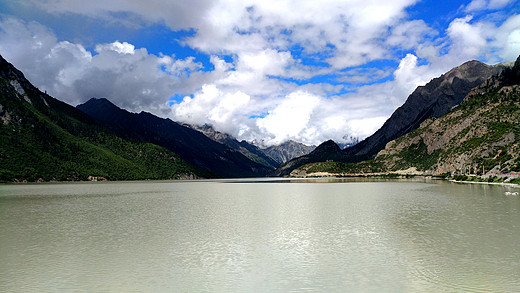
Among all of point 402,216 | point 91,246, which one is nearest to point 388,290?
point 91,246

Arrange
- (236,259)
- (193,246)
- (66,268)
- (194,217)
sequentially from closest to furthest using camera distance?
1. (66,268)
2. (236,259)
3. (193,246)
4. (194,217)

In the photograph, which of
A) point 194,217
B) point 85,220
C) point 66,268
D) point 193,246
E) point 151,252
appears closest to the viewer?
point 66,268

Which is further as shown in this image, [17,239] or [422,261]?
[17,239]

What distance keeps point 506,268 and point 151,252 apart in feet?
95.7

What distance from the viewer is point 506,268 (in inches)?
949

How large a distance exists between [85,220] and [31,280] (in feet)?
111

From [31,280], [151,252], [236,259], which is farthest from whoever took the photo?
[151,252]

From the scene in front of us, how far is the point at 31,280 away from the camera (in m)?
23.0

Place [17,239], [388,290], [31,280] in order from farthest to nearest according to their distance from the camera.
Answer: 1. [17,239]
2. [31,280]
3. [388,290]

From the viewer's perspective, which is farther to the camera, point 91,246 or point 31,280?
point 91,246

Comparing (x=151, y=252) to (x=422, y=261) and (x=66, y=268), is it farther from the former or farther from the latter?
(x=422, y=261)

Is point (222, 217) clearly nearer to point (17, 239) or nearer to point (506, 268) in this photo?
point (17, 239)

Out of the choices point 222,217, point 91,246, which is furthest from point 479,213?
point 91,246

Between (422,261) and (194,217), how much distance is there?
40.1 metres
